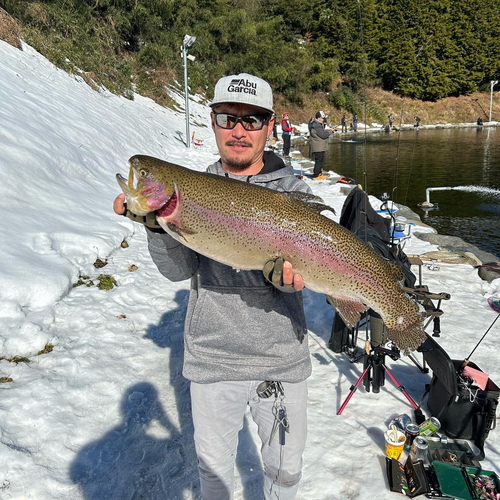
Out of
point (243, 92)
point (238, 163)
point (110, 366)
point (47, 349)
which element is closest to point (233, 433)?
point (238, 163)

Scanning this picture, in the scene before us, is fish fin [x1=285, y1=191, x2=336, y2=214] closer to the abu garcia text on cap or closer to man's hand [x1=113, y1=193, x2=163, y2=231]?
the abu garcia text on cap

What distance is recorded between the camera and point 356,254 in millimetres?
2127

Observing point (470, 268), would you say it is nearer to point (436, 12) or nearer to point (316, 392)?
point (316, 392)

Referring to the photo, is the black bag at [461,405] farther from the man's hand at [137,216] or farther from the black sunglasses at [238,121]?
the man's hand at [137,216]

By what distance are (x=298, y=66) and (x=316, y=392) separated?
52.9 m

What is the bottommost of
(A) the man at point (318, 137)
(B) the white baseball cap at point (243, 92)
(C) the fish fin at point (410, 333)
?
(C) the fish fin at point (410, 333)

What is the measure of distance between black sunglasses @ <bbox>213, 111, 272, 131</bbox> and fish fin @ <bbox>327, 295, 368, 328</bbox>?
1.13 m

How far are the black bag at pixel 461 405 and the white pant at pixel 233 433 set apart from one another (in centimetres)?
201

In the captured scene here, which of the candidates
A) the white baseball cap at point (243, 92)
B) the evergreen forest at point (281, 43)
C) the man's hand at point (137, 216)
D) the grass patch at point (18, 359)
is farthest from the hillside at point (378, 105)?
the man's hand at point (137, 216)

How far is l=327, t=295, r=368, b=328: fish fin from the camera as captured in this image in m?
Answer: 2.21

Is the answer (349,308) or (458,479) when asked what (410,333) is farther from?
(458,479)

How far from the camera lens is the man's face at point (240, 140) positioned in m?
2.08

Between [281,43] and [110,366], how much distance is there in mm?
55690

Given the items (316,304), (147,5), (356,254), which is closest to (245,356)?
(356,254)
